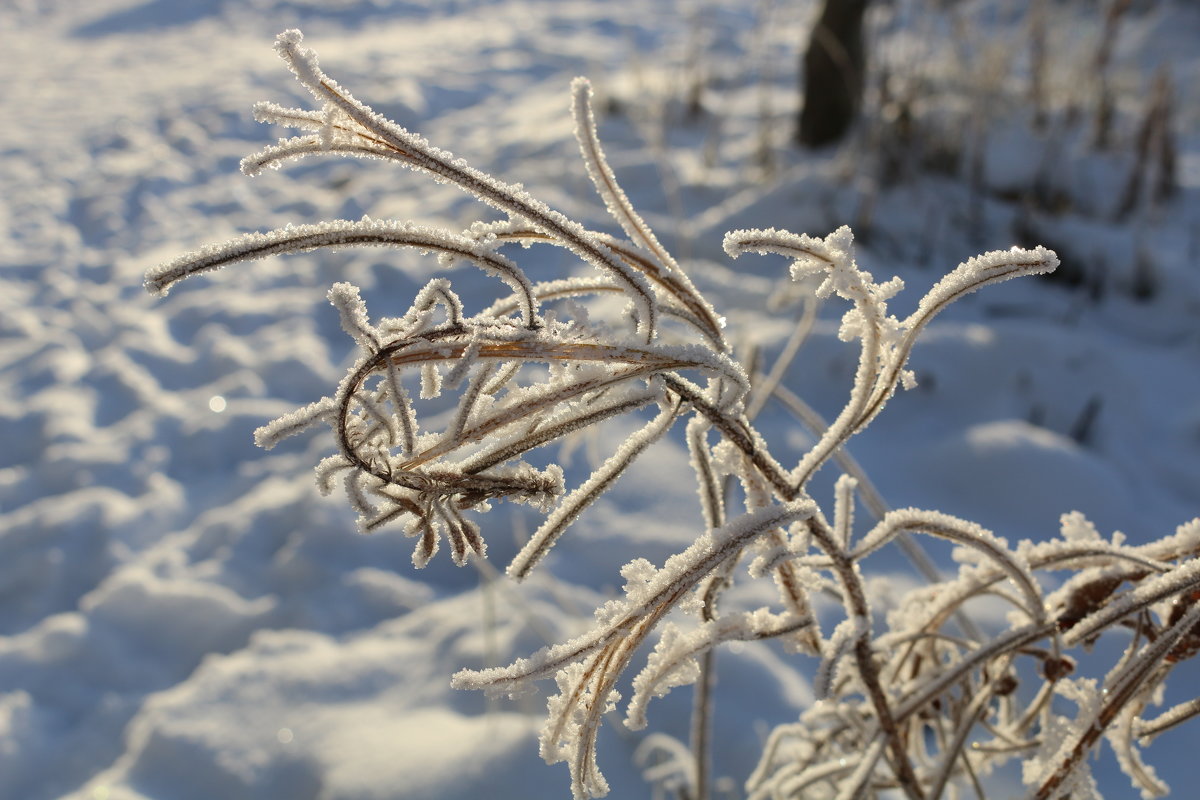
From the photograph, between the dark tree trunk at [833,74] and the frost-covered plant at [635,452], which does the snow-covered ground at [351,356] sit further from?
the frost-covered plant at [635,452]

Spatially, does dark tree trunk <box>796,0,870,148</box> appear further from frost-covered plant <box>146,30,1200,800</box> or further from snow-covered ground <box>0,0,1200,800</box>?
frost-covered plant <box>146,30,1200,800</box>

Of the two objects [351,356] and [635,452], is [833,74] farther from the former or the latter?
[635,452]

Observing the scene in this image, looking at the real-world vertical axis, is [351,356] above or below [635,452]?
above

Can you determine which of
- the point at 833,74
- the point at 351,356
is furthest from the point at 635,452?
the point at 833,74

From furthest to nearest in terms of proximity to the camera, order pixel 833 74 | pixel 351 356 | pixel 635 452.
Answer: pixel 833 74
pixel 351 356
pixel 635 452

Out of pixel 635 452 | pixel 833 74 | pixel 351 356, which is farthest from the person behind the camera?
pixel 833 74

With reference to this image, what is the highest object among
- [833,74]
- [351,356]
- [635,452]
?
[833,74]
